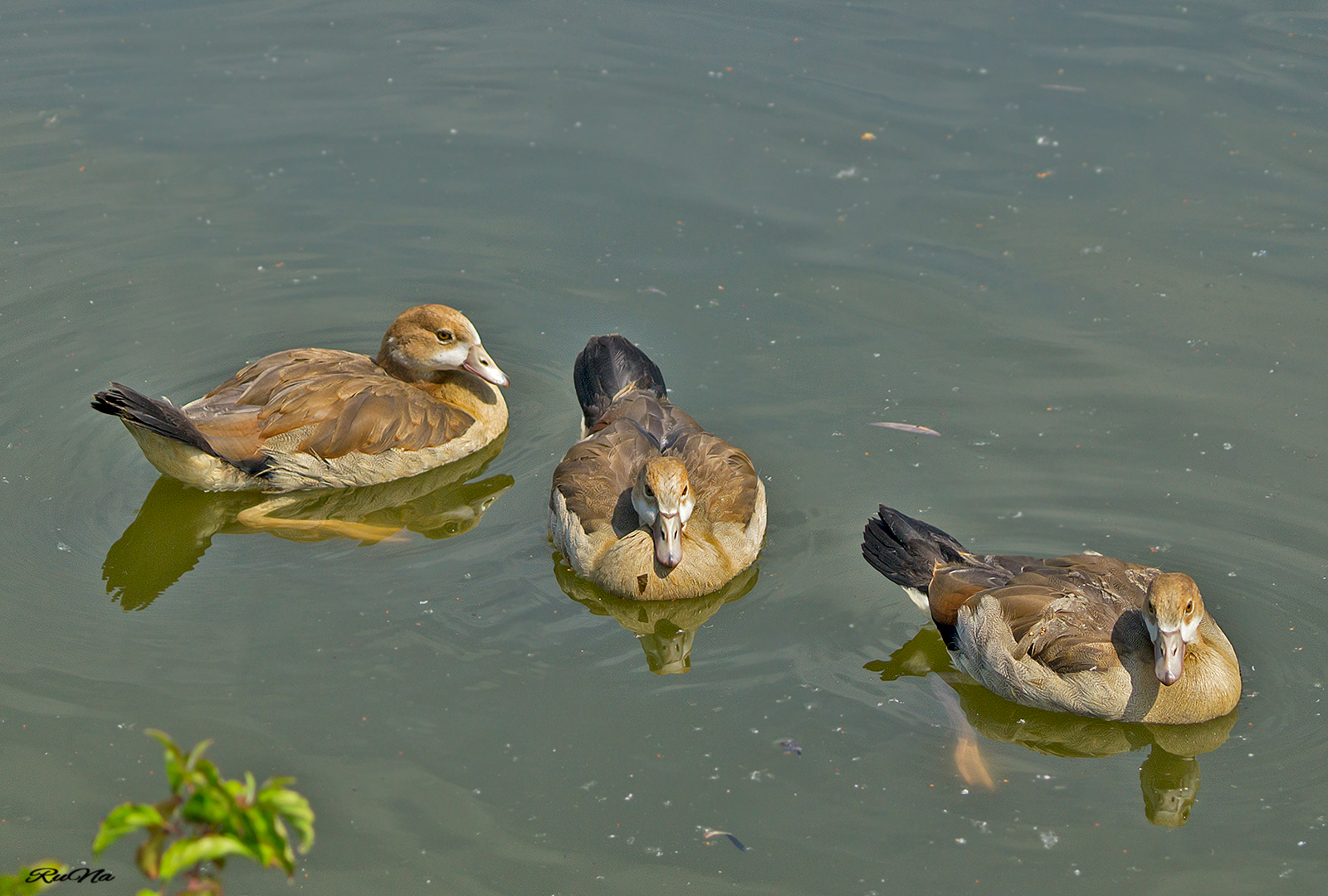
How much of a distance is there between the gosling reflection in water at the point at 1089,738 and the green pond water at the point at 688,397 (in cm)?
3

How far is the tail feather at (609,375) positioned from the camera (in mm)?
9078

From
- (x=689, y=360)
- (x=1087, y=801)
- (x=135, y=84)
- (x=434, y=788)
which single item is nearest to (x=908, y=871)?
(x=1087, y=801)

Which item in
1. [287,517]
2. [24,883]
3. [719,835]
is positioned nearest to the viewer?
[24,883]

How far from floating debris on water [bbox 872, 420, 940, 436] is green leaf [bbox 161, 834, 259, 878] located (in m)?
7.24

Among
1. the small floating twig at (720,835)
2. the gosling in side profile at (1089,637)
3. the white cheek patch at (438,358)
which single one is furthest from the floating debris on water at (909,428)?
the small floating twig at (720,835)

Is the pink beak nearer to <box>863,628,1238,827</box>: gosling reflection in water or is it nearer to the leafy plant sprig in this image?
<box>863,628,1238,827</box>: gosling reflection in water

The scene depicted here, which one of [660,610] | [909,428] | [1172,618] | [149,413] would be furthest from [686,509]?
[149,413]

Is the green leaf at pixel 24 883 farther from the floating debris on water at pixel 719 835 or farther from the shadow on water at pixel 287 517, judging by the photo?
the shadow on water at pixel 287 517

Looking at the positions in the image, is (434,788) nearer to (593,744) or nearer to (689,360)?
(593,744)

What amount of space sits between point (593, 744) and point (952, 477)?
3197 millimetres

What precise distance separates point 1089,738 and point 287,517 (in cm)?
517

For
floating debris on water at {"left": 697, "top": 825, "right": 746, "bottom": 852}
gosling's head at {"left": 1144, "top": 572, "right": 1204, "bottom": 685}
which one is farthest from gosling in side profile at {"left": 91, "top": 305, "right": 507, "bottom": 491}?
gosling's head at {"left": 1144, "top": 572, "right": 1204, "bottom": 685}

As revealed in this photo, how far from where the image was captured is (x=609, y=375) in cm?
912

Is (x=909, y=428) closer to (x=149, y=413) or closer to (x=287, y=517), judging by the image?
(x=287, y=517)
